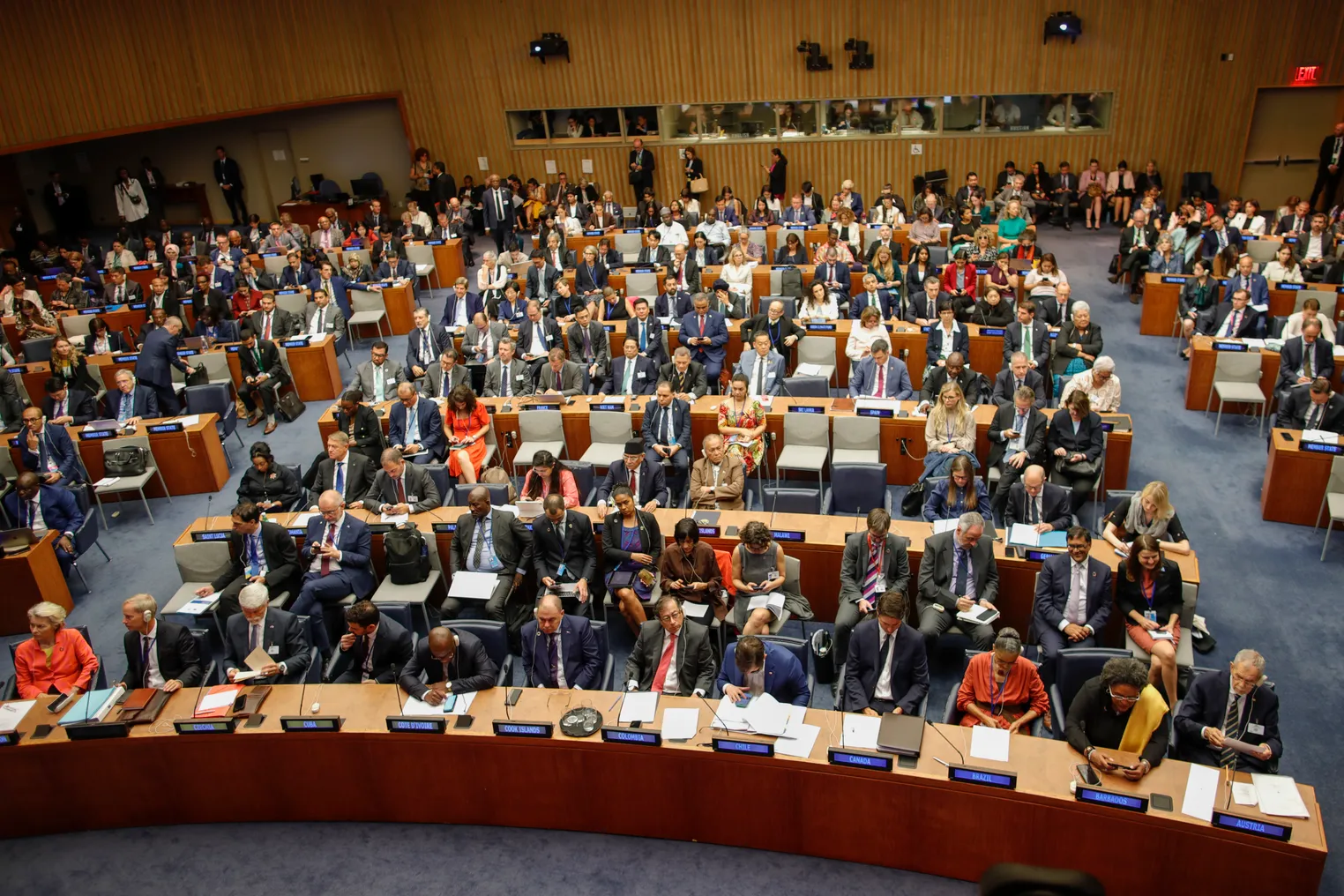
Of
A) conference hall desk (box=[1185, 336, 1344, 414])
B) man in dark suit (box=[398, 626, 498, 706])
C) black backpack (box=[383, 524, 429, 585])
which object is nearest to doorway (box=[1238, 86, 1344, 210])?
conference hall desk (box=[1185, 336, 1344, 414])

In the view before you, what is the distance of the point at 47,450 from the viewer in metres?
9.04

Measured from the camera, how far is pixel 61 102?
44.5 ft

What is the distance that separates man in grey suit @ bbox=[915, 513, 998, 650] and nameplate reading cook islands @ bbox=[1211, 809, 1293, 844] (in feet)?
6.61

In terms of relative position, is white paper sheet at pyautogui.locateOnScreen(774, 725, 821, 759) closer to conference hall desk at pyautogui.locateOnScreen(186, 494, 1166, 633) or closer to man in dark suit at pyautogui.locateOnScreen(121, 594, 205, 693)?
conference hall desk at pyautogui.locateOnScreen(186, 494, 1166, 633)

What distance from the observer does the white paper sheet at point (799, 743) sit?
4.93 meters

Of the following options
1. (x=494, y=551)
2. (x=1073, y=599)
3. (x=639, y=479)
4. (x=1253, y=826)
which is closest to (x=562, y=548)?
(x=494, y=551)

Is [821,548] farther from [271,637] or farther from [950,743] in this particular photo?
[271,637]

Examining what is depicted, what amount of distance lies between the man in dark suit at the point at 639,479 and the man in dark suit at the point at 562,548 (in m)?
0.65

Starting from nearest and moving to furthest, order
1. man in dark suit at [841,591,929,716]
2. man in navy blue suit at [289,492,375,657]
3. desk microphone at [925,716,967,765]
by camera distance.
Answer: desk microphone at [925,716,967,765] < man in dark suit at [841,591,929,716] < man in navy blue suit at [289,492,375,657]

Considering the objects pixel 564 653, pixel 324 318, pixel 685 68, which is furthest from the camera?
pixel 685 68

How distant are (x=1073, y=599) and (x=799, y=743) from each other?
89.8 inches

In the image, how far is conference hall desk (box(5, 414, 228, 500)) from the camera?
9492mm

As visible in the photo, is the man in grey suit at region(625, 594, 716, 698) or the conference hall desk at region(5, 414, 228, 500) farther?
the conference hall desk at region(5, 414, 228, 500)

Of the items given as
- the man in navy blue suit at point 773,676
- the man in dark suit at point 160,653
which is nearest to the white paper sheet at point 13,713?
the man in dark suit at point 160,653
